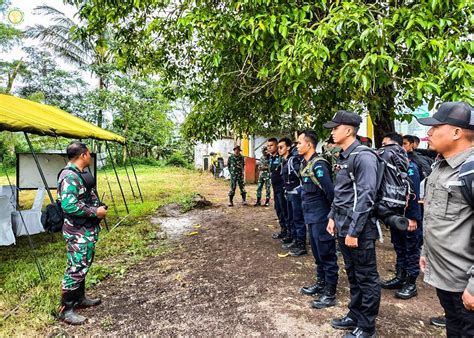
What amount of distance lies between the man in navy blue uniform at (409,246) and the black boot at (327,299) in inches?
29.2

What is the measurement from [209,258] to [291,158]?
1.97 m

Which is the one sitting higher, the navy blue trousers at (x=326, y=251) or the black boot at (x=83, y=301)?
the navy blue trousers at (x=326, y=251)

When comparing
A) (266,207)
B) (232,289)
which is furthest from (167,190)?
(232,289)

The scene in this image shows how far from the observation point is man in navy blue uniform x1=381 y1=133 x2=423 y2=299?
11.4 feet

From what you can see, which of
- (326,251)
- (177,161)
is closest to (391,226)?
(326,251)

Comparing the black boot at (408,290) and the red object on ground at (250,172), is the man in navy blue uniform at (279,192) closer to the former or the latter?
the black boot at (408,290)

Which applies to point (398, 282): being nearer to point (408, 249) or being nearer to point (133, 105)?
point (408, 249)

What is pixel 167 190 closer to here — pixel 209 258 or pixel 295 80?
pixel 209 258

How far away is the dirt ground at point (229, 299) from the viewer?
114 inches

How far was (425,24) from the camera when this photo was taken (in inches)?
120

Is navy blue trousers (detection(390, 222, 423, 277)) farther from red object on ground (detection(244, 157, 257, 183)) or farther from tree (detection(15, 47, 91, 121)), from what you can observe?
tree (detection(15, 47, 91, 121))

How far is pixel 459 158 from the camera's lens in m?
1.77

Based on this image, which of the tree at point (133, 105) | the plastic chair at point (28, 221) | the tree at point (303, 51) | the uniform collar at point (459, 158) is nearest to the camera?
the uniform collar at point (459, 158)

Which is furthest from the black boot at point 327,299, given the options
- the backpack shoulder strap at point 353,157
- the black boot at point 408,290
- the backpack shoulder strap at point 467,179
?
the backpack shoulder strap at point 467,179
